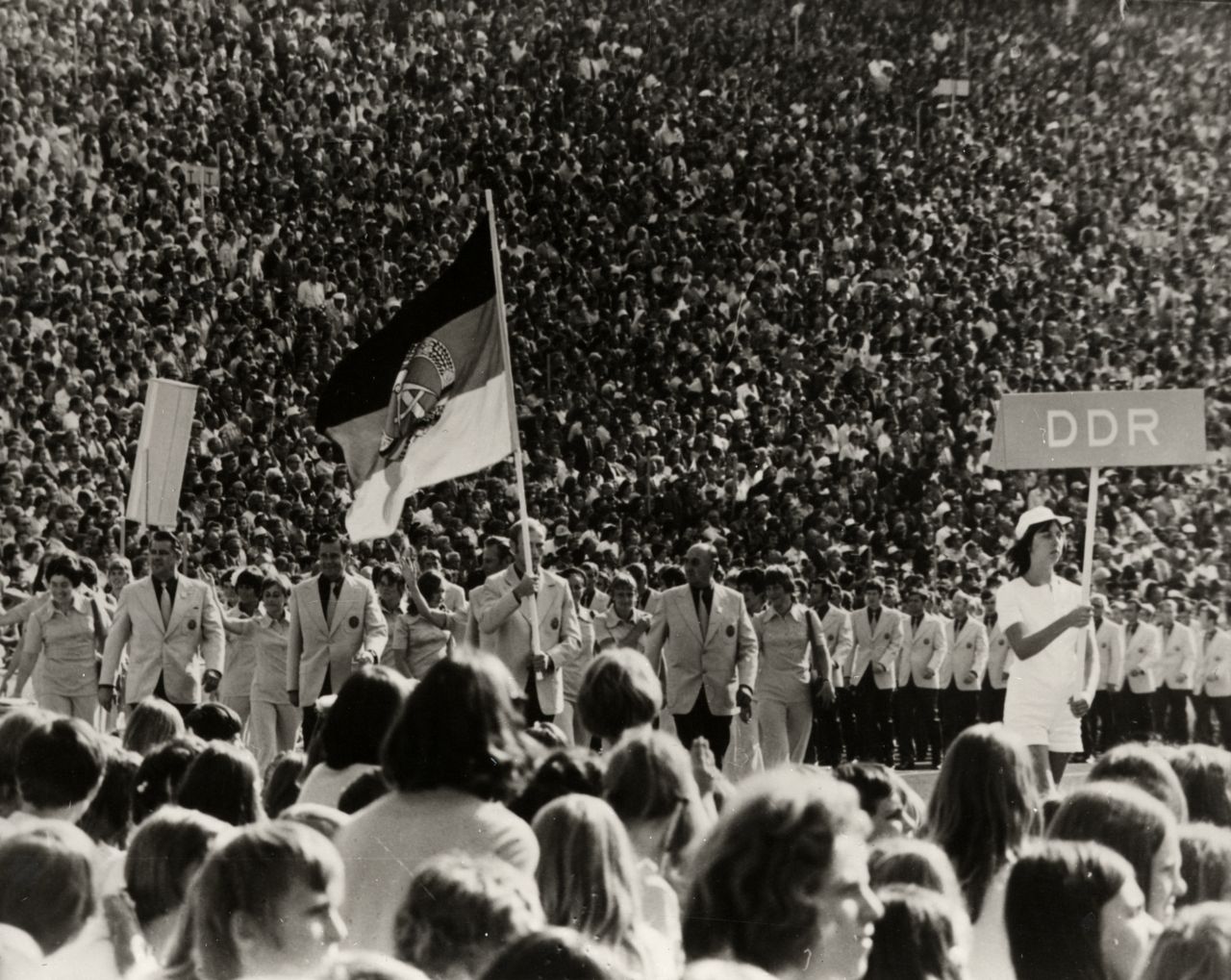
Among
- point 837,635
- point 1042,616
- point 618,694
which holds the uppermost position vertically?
point 837,635

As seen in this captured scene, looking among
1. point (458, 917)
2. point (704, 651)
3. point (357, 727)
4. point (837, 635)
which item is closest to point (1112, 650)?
point (837, 635)

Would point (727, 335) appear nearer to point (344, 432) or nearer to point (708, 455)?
point (708, 455)

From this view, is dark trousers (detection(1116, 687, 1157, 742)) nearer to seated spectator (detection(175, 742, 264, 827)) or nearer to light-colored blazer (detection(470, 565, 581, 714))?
light-colored blazer (detection(470, 565, 581, 714))

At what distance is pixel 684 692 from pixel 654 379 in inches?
568

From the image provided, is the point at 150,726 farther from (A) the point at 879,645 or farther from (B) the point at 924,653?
(B) the point at 924,653

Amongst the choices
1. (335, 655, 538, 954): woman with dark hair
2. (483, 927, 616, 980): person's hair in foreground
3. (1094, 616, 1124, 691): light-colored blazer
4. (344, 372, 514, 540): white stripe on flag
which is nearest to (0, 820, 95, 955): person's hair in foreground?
(335, 655, 538, 954): woman with dark hair

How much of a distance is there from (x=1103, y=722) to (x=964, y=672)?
227 centimetres

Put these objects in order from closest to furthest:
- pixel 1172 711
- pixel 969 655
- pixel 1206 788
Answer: pixel 1206 788 < pixel 969 655 < pixel 1172 711

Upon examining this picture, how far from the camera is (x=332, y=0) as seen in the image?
29312 mm

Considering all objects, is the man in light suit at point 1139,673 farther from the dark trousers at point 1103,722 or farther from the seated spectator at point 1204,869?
the seated spectator at point 1204,869

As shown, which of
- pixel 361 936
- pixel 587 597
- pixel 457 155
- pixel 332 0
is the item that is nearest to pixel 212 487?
pixel 587 597

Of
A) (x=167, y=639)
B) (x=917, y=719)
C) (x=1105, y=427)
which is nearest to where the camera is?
(x=1105, y=427)

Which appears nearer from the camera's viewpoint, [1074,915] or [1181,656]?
[1074,915]

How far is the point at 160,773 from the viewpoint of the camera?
558cm
